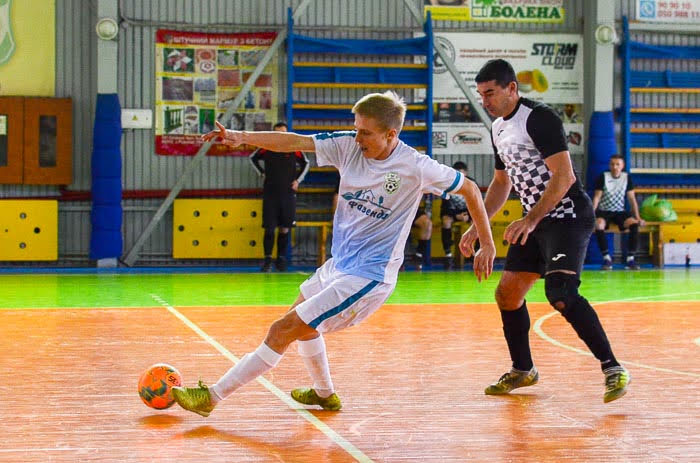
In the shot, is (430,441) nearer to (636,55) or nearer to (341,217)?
(341,217)

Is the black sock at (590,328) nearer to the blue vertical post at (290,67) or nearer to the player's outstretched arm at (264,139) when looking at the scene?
the player's outstretched arm at (264,139)

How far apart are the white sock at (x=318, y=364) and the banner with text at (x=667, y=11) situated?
610 inches

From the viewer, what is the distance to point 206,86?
18078mm

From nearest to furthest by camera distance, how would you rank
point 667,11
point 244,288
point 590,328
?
point 590,328
point 244,288
point 667,11

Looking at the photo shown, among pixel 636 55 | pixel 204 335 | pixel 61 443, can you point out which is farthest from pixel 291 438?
pixel 636 55

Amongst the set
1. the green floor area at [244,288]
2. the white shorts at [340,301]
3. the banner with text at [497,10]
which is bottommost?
the green floor area at [244,288]

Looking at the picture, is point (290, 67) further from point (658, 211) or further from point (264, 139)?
point (264, 139)

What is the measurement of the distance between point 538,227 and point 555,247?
177 millimetres

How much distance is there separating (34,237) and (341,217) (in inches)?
519

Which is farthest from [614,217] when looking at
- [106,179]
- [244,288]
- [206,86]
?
[106,179]

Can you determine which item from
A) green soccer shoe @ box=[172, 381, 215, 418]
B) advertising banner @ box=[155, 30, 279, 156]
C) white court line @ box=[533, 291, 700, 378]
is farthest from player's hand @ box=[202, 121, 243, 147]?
advertising banner @ box=[155, 30, 279, 156]

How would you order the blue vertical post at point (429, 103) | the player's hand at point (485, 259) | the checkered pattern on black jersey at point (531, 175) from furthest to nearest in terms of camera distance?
the blue vertical post at point (429, 103)
the checkered pattern on black jersey at point (531, 175)
the player's hand at point (485, 259)

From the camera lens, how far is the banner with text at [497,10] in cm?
1872

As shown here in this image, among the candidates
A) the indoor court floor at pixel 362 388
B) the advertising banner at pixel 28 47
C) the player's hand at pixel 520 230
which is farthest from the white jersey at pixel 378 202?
the advertising banner at pixel 28 47
